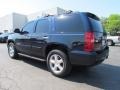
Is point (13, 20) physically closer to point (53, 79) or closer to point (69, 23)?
point (69, 23)

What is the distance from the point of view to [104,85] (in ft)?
Answer: 16.4

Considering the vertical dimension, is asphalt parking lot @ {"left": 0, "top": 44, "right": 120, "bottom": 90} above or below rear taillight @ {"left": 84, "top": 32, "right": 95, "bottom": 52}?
below

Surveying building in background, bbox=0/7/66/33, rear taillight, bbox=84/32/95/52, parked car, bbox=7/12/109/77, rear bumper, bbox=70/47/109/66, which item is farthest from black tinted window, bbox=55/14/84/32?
building in background, bbox=0/7/66/33

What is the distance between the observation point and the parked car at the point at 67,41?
5105mm

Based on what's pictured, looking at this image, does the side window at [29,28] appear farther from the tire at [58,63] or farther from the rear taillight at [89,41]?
the rear taillight at [89,41]

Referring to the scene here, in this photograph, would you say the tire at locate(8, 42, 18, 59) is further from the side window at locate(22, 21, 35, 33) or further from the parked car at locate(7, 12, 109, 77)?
the parked car at locate(7, 12, 109, 77)

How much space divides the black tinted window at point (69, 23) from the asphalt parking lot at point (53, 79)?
4.82ft

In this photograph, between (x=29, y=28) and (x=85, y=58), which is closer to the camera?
(x=85, y=58)

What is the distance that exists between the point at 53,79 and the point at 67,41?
47.0 inches

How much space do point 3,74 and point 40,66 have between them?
5.03 feet

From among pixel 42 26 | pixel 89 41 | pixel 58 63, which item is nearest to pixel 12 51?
pixel 42 26

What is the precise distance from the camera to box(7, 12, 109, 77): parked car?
16.8ft

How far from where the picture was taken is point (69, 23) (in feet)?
18.1

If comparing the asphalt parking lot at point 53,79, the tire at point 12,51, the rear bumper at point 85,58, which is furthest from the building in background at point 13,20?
the rear bumper at point 85,58
